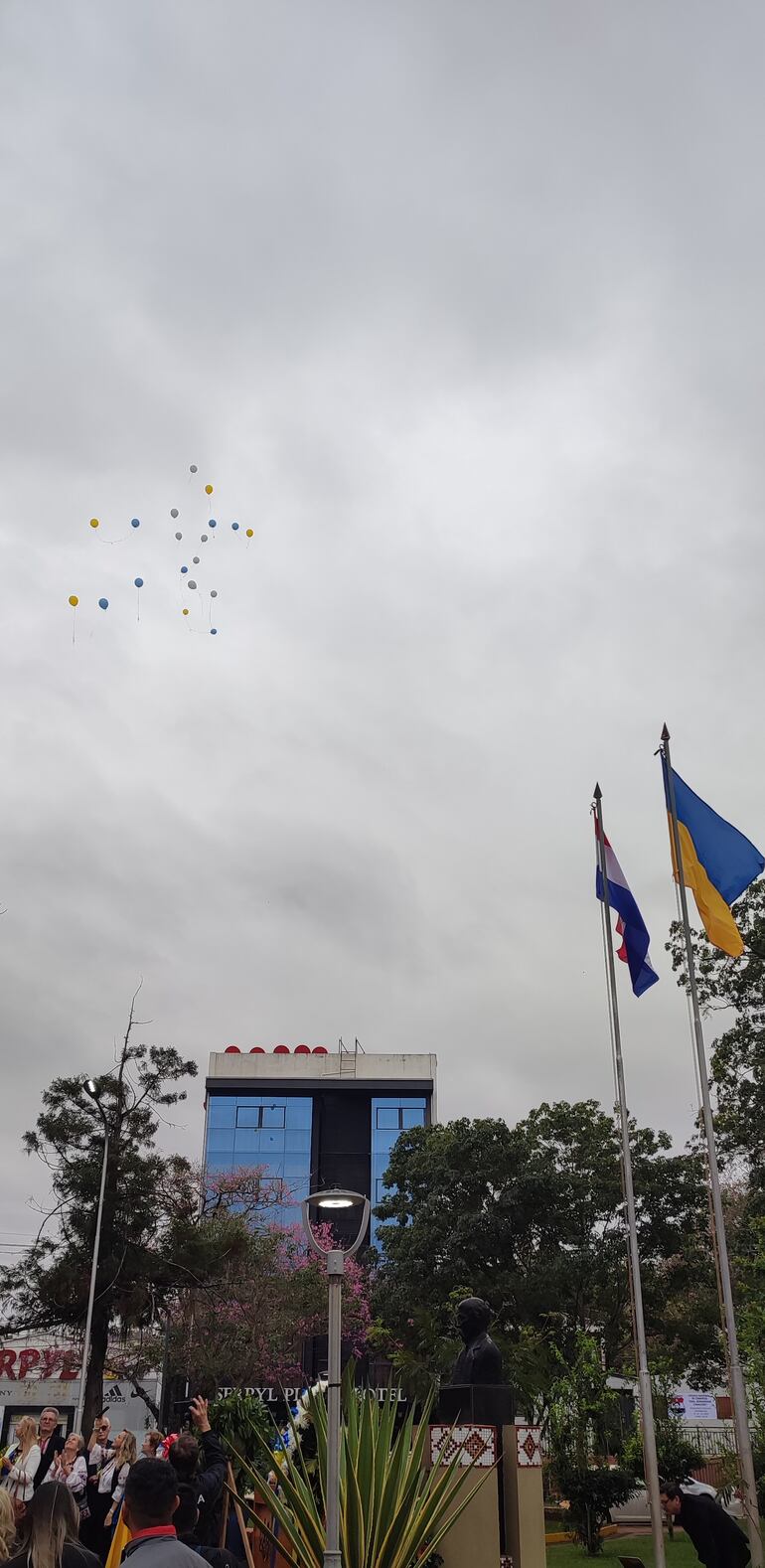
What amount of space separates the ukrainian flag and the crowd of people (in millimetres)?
8451

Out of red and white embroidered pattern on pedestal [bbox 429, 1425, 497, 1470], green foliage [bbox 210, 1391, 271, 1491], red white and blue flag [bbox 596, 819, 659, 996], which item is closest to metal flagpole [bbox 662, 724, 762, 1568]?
red white and blue flag [bbox 596, 819, 659, 996]

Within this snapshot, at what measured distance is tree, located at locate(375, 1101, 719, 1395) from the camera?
3145 centimetres

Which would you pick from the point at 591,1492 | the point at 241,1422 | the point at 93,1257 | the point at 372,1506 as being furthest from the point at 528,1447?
the point at 93,1257

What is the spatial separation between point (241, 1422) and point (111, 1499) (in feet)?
3.76

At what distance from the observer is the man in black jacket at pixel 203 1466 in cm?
758

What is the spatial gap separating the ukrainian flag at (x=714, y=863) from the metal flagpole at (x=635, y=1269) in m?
2.36

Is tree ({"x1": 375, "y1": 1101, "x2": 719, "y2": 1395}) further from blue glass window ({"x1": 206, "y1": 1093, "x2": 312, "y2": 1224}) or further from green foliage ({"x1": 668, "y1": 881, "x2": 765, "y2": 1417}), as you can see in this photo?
blue glass window ({"x1": 206, "y1": 1093, "x2": 312, "y2": 1224})

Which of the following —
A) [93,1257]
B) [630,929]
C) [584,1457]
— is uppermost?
[630,929]

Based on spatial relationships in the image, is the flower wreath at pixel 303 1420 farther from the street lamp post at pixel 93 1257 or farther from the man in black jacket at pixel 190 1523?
the street lamp post at pixel 93 1257

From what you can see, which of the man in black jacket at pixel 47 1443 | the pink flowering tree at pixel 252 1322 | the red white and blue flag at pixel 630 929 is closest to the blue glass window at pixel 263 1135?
the pink flowering tree at pixel 252 1322

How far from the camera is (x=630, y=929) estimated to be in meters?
17.3

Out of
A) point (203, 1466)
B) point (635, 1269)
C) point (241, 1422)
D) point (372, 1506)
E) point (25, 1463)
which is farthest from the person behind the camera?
point (635, 1269)

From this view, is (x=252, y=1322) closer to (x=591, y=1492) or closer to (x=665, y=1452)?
(x=665, y=1452)

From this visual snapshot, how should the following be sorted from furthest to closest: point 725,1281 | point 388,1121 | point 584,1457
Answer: point 388,1121 → point 584,1457 → point 725,1281
